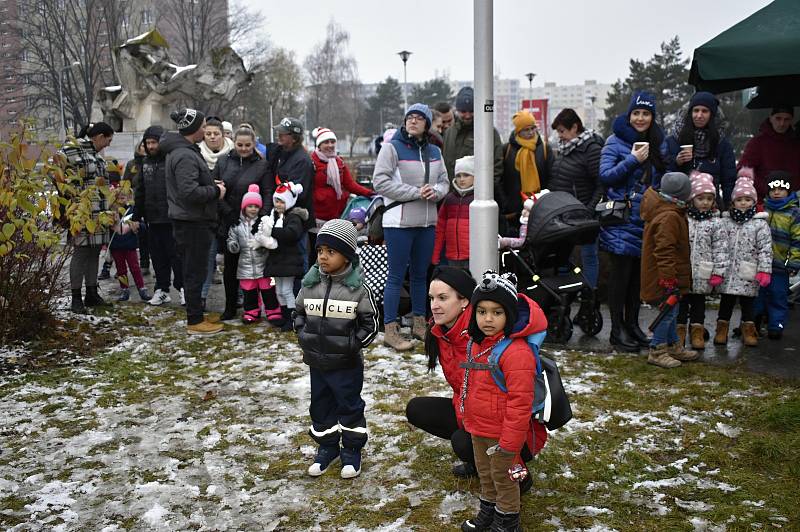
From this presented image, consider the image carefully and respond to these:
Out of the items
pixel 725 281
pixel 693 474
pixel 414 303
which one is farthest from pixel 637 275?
pixel 693 474

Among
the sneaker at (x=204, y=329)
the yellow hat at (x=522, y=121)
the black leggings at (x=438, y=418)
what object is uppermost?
the yellow hat at (x=522, y=121)

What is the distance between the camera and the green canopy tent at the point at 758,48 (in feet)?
17.7

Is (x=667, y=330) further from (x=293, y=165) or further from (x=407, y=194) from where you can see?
(x=293, y=165)

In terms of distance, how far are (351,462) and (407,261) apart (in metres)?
2.65

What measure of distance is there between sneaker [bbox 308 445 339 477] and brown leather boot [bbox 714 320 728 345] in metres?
3.92

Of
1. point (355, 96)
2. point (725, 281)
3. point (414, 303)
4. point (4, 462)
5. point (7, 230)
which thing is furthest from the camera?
point (355, 96)

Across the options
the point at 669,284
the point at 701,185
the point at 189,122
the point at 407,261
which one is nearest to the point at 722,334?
the point at 669,284

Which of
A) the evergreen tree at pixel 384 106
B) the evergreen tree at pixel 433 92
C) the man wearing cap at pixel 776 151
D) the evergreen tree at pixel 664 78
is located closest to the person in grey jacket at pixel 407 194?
the man wearing cap at pixel 776 151

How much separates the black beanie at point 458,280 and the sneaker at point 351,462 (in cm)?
116

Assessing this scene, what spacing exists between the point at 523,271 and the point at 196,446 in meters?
3.16

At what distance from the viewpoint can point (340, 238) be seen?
391cm

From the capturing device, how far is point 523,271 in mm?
6227

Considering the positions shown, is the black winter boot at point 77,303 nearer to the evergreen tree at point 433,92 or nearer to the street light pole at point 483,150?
the street light pole at point 483,150

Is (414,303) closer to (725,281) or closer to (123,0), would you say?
(725,281)
